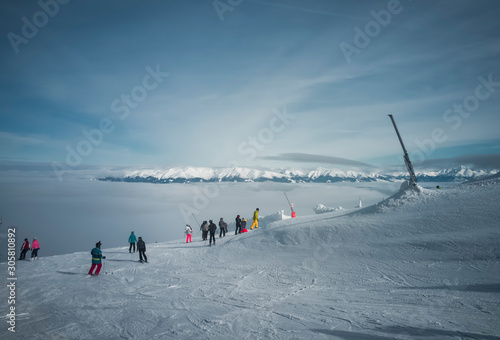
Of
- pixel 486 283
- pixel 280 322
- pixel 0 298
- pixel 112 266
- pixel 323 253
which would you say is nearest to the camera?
pixel 280 322

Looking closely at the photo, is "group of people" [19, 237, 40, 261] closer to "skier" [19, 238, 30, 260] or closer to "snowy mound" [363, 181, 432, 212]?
"skier" [19, 238, 30, 260]

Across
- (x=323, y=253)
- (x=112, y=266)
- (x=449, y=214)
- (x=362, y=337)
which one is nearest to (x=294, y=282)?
(x=323, y=253)

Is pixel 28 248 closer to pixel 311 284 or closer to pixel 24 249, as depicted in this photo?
pixel 24 249

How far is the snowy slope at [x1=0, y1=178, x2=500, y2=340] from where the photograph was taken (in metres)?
6.44

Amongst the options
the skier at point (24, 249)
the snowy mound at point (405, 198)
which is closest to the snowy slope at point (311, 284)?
the snowy mound at point (405, 198)

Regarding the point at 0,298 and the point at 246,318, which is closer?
the point at 246,318

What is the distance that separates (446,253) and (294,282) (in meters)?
6.79

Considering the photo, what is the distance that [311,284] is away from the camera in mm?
10172

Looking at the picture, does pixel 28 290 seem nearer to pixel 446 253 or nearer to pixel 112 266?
pixel 112 266

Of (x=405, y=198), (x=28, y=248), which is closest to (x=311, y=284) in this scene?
(x=405, y=198)

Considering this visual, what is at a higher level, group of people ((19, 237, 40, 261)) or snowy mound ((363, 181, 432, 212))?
snowy mound ((363, 181, 432, 212))

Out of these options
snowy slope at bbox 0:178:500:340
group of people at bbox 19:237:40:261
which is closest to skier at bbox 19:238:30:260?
group of people at bbox 19:237:40:261

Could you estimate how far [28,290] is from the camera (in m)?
10.9

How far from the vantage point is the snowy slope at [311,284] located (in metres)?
6.44
